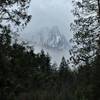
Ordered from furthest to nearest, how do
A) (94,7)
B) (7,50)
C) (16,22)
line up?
(94,7), (7,50), (16,22)

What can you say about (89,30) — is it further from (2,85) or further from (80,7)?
(2,85)

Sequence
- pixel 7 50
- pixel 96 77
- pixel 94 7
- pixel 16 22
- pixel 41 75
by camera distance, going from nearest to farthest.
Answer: pixel 96 77
pixel 16 22
pixel 7 50
pixel 94 7
pixel 41 75

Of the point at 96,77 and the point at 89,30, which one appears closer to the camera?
the point at 96,77

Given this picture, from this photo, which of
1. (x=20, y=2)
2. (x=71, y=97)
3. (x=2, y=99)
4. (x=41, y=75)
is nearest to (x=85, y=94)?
(x=71, y=97)

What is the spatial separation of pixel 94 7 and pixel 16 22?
242 inches

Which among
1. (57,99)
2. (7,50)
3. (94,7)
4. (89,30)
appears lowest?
(57,99)

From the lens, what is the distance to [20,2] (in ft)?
66.5

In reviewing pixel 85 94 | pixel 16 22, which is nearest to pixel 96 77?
pixel 85 94

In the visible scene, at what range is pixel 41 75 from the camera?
6994cm

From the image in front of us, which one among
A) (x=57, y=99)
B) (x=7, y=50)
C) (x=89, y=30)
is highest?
(x=89, y=30)

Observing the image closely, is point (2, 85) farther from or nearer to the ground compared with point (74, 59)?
nearer to the ground

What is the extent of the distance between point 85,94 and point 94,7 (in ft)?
21.2

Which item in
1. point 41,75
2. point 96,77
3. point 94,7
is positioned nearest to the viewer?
point 96,77

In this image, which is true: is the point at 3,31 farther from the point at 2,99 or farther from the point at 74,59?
the point at 74,59
